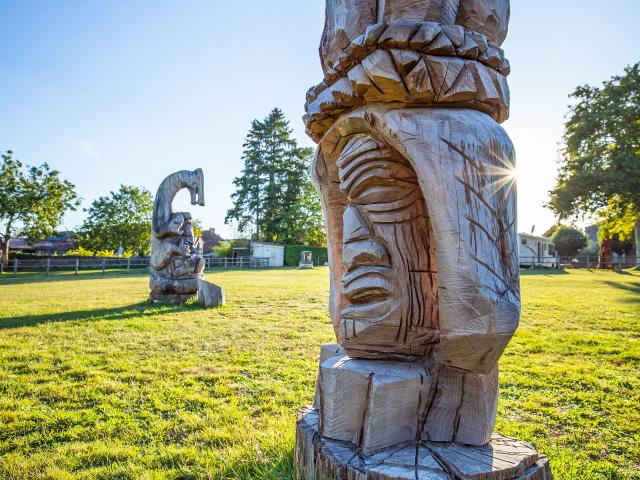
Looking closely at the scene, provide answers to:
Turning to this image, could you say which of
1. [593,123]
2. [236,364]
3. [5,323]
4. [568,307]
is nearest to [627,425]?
[236,364]

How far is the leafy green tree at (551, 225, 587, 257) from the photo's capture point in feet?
152

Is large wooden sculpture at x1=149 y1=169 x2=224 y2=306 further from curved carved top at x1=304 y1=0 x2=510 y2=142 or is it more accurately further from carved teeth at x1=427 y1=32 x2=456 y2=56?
carved teeth at x1=427 y1=32 x2=456 y2=56

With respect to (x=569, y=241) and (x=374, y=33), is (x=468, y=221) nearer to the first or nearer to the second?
(x=374, y=33)

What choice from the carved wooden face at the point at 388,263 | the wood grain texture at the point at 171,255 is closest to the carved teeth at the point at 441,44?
the carved wooden face at the point at 388,263

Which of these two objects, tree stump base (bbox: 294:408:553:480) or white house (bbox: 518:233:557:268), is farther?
white house (bbox: 518:233:557:268)

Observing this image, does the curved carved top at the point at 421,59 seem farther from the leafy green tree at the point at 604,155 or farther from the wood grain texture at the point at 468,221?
the leafy green tree at the point at 604,155

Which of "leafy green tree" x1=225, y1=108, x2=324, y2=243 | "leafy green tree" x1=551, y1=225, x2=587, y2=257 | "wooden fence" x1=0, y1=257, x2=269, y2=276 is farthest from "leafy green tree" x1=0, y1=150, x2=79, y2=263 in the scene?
"leafy green tree" x1=551, y1=225, x2=587, y2=257

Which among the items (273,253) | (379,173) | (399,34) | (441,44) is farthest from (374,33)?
(273,253)

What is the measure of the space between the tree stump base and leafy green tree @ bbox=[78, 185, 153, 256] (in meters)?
40.3

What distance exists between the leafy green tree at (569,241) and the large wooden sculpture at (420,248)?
5288cm

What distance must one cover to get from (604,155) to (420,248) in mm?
24436

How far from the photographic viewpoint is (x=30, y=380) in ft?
12.3

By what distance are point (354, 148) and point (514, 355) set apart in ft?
14.2

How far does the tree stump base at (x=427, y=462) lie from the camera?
125cm
